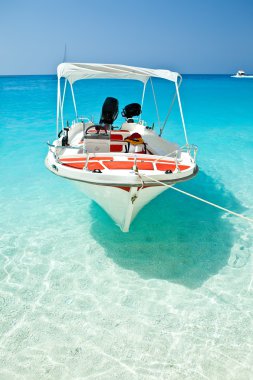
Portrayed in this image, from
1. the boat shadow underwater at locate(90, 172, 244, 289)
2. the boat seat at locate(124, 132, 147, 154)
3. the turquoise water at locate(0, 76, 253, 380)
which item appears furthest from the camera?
the boat seat at locate(124, 132, 147, 154)

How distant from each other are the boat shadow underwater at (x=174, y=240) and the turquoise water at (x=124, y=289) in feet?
0.09

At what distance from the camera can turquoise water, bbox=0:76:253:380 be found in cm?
451

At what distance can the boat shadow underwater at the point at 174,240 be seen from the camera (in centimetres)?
629

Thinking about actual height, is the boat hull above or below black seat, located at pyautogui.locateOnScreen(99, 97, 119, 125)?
below

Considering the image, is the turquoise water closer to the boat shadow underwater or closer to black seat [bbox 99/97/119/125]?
the boat shadow underwater

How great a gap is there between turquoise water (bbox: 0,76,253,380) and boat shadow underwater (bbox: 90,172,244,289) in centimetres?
3

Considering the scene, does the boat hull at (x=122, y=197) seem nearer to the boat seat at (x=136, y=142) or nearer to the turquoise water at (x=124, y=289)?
the turquoise water at (x=124, y=289)

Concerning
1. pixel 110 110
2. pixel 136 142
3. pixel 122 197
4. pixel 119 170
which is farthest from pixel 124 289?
pixel 110 110

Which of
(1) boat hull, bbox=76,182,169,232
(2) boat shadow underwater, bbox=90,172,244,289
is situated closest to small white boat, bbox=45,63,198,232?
(1) boat hull, bbox=76,182,169,232

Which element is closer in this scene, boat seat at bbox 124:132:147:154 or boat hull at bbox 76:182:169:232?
boat hull at bbox 76:182:169:232

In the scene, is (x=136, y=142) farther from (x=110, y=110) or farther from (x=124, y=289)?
(x=124, y=289)

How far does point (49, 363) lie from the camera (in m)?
4.47

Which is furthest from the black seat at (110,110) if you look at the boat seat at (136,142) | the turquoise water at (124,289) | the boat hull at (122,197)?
the boat hull at (122,197)

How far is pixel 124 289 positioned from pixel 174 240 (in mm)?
2043
